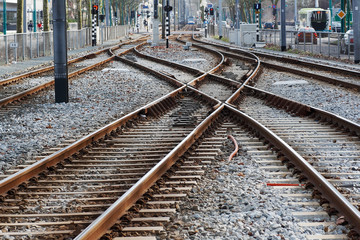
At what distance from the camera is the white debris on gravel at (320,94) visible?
43.2 ft

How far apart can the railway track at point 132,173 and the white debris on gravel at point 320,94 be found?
1.06 m

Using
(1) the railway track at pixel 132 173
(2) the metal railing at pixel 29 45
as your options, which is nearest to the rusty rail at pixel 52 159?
(1) the railway track at pixel 132 173

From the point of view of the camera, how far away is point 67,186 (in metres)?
7.13

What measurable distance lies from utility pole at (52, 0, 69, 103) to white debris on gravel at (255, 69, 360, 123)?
18.0ft

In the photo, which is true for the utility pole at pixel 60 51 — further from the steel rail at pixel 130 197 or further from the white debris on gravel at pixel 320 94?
the steel rail at pixel 130 197

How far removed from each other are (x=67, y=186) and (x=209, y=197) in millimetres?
1636

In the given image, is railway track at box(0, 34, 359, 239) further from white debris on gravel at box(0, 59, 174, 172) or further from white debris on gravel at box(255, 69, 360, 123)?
white debris on gravel at box(255, 69, 360, 123)

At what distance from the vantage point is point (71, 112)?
13.4 metres

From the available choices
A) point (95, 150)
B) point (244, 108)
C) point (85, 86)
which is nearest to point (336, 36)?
point (85, 86)

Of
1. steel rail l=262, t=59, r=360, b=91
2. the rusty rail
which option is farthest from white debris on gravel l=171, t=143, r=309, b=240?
steel rail l=262, t=59, r=360, b=91

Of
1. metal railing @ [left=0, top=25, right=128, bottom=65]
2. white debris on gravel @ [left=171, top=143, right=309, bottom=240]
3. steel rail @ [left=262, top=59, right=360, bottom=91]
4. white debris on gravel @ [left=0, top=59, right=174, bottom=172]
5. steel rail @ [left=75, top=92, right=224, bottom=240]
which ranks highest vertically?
metal railing @ [left=0, top=25, right=128, bottom=65]

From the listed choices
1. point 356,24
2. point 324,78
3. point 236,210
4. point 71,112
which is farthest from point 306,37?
point 236,210

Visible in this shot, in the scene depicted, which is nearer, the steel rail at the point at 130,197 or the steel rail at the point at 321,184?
the steel rail at the point at 130,197

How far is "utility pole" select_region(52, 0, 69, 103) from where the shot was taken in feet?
48.2
